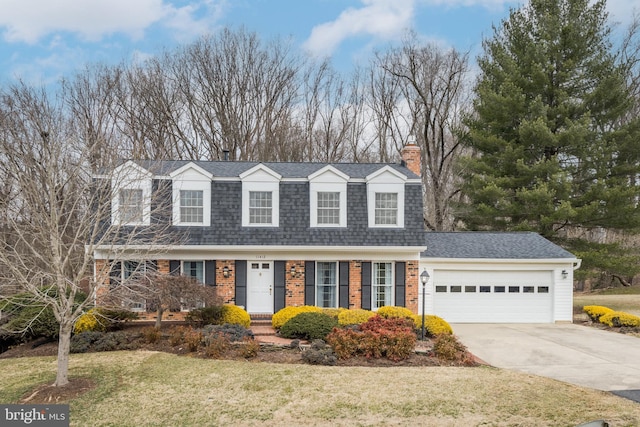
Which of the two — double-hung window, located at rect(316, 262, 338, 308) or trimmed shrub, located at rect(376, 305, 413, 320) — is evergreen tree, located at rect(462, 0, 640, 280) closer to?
trimmed shrub, located at rect(376, 305, 413, 320)

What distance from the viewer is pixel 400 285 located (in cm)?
1634

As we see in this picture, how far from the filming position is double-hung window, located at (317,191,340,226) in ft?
54.1

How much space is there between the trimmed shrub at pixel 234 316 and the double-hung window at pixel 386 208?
5.74 metres

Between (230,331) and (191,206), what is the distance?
209 inches

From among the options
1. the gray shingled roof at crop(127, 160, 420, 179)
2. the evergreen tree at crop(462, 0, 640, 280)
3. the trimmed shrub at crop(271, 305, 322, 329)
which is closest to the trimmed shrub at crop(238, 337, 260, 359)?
the trimmed shrub at crop(271, 305, 322, 329)

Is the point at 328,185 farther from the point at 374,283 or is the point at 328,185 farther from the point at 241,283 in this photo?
the point at 241,283

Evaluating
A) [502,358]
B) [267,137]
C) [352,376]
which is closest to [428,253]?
[502,358]

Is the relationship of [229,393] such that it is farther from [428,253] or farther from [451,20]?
[451,20]

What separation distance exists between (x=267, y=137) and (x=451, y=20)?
15582 millimetres

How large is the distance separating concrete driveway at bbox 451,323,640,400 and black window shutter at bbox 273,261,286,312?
19.8ft

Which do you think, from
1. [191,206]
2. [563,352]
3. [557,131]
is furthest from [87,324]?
[557,131]

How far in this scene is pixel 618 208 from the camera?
65.6 ft

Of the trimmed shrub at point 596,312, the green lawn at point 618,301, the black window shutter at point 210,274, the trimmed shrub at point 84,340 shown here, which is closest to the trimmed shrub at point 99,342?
the trimmed shrub at point 84,340

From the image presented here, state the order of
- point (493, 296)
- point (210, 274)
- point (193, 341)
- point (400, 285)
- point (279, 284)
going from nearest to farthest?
1. point (193, 341)
2. point (210, 274)
3. point (279, 284)
4. point (400, 285)
5. point (493, 296)
